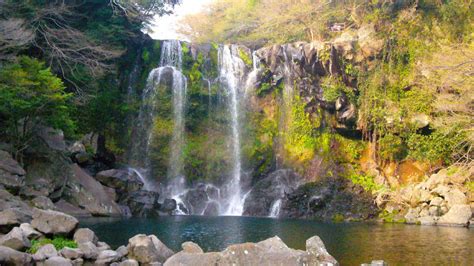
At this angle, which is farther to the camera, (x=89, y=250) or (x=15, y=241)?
(x=89, y=250)

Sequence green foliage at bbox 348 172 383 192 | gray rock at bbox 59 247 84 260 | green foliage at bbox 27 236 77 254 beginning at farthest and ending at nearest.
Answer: green foliage at bbox 348 172 383 192
green foliage at bbox 27 236 77 254
gray rock at bbox 59 247 84 260

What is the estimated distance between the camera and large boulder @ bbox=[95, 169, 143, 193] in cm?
2711

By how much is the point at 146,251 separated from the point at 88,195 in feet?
43.0

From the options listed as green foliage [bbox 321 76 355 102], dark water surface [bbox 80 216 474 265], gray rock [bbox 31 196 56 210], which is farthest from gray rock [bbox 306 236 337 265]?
green foliage [bbox 321 76 355 102]

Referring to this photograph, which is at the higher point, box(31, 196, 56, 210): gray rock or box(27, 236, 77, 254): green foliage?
box(31, 196, 56, 210): gray rock

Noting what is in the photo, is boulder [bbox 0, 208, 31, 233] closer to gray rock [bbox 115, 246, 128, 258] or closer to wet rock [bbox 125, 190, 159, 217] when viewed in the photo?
gray rock [bbox 115, 246, 128, 258]

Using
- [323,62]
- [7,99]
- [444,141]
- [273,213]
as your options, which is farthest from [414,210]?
[7,99]

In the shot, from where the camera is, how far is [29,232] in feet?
41.5

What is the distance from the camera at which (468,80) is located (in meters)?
21.6

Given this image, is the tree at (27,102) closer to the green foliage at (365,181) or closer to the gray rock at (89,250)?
the gray rock at (89,250)

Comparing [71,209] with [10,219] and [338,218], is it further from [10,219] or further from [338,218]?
[338,218]

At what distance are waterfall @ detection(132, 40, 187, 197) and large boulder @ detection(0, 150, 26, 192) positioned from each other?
41.3ft

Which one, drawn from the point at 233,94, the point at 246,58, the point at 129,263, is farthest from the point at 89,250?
the point at 246,58

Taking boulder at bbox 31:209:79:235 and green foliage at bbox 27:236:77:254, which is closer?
green foliage at bbox 27:236:77:254
